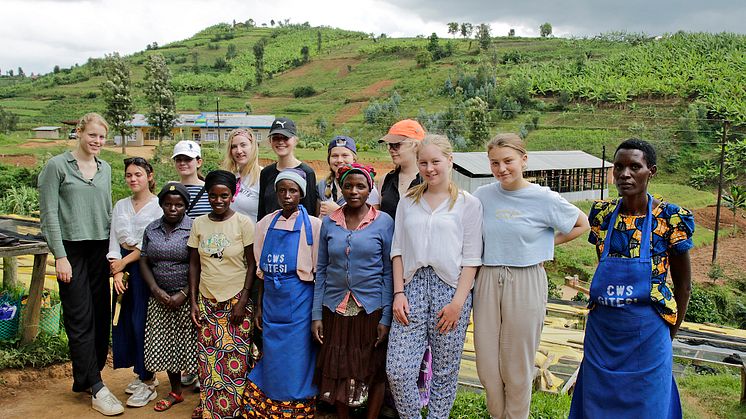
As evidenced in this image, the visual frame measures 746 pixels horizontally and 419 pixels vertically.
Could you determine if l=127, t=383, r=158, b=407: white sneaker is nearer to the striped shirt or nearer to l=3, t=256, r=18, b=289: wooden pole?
the striped shirt

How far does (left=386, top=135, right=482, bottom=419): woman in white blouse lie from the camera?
289cm

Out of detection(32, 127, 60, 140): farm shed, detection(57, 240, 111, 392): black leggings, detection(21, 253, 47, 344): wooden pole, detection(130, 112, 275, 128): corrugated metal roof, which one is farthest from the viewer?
detection(130, 112, 275, 128): corrugated metal roof

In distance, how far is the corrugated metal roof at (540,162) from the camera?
20844 millimetres

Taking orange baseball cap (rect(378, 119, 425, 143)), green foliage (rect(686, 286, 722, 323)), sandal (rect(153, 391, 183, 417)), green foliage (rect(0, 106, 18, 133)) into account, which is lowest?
green foliage (rect(686, 286, 722, 323))

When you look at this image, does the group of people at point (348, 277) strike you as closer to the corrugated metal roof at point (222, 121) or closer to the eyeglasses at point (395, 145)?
the eyeglasses at point (395, 145)

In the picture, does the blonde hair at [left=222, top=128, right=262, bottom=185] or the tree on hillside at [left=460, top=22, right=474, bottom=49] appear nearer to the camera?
the blonde hair at [left=222, top=128, right=262, bottom=185]

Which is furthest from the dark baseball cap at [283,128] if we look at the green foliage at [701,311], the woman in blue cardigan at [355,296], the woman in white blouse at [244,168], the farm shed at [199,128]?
the farm shed at [199,128]

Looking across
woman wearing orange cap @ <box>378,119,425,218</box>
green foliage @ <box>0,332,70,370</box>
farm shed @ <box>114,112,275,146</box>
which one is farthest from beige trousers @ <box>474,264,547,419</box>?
farm shed @ <box>114,112,275,146</box>

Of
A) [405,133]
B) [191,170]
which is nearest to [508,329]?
[405,133]

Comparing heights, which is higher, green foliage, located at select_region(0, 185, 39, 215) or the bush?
the bush

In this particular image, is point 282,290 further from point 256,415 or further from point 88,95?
point 88,95

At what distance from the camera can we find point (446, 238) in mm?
2883

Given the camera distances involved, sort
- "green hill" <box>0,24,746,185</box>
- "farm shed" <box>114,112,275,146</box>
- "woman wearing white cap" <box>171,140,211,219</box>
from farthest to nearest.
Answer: "farm shed" <box>114,112,275,146</box>
"green hill" <box>0,24,746,185</box>
"woman wearing white cap" <box>171,140,211,219</box>

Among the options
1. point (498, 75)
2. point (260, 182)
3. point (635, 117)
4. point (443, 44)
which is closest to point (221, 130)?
point (498, 75)
